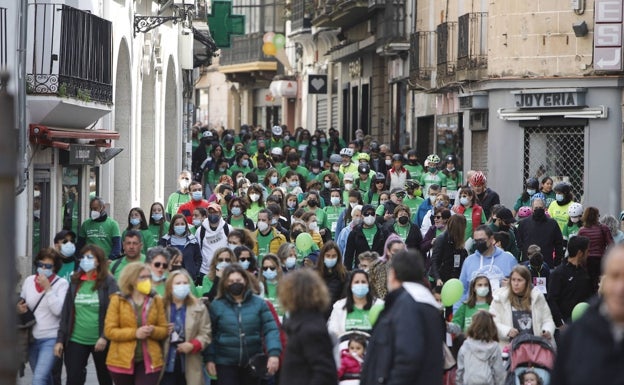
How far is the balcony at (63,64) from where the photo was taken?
20234 millimetres

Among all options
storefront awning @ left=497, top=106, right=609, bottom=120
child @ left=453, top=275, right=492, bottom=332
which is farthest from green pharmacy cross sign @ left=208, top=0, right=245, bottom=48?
child @ left=453, top=275, right=492, bottom=332

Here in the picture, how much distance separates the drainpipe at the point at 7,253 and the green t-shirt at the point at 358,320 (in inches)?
312

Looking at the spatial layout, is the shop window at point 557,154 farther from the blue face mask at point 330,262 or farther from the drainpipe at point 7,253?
the drainpipe at point 7,253

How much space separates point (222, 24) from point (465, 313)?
35.3m

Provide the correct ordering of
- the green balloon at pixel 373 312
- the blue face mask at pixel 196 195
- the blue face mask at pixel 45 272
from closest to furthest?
the green balloon at pixel 373 312, the blue face mask at pixel 45 272, the blue face mask at pixel 196 195

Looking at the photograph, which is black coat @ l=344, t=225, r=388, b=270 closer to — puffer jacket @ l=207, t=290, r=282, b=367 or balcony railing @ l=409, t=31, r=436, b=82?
puffer jacket @ l=207, t=290, r=282, b=367

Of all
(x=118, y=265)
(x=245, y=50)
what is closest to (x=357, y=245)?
(x=118, y=265)

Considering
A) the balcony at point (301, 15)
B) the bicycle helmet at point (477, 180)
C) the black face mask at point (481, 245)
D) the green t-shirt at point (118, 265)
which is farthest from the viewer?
the balcony at point (301, 15)

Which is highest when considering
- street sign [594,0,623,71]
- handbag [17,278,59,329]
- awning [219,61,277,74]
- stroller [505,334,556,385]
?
awning [219,61,277,74]

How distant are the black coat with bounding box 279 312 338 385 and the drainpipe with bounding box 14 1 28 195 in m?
8.80

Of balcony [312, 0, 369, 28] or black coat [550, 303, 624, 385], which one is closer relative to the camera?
black coat [550, 303, 624, 385]

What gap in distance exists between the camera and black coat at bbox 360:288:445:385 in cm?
925

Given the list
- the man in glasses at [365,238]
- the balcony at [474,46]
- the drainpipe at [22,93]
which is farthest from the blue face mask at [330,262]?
the balcony at [474,46]

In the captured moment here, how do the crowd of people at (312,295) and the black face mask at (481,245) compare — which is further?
the black face mask at (481,245)
